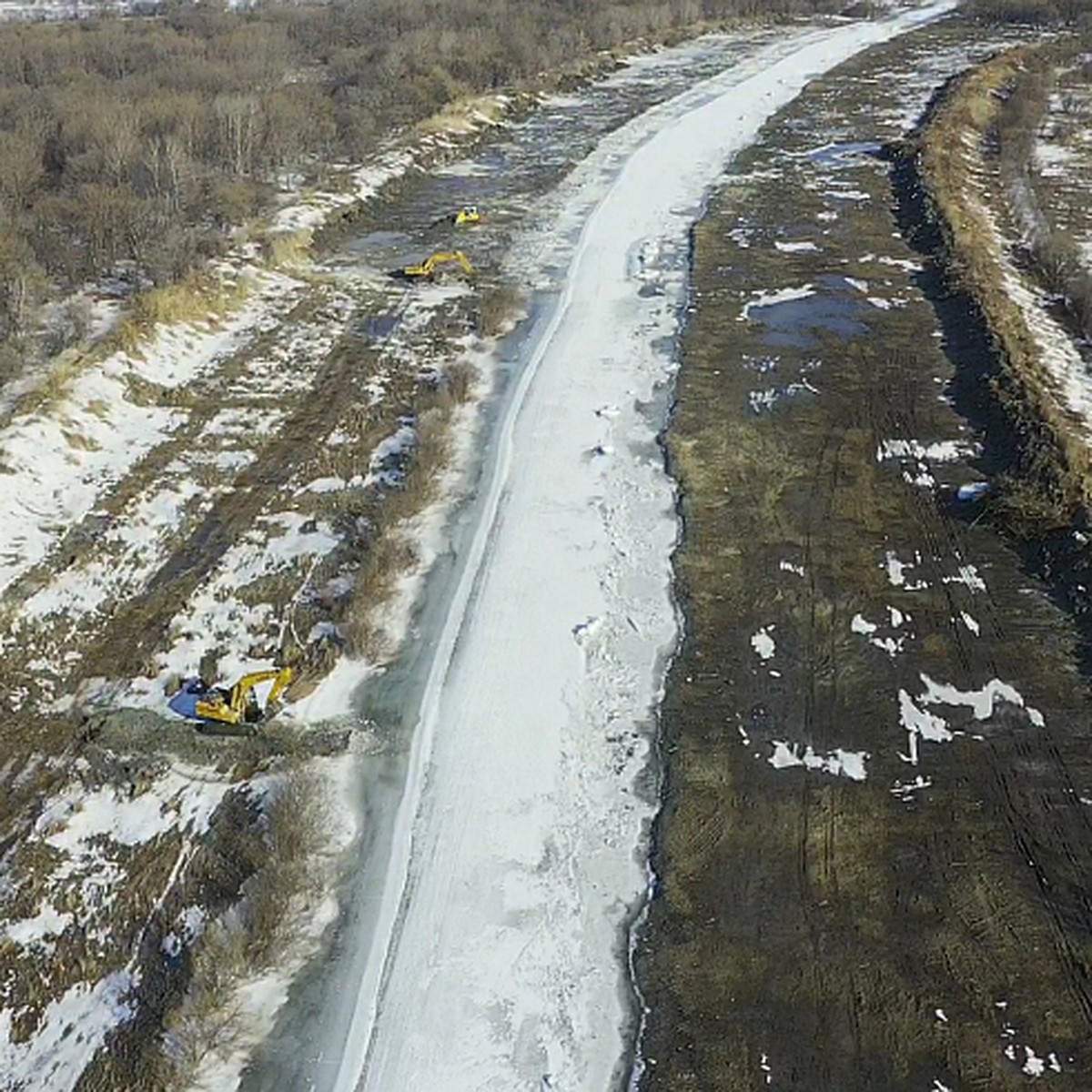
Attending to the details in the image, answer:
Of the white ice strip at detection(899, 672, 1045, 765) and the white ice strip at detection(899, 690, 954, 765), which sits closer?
the white ice strip at detection(899, 690, 954, 765)

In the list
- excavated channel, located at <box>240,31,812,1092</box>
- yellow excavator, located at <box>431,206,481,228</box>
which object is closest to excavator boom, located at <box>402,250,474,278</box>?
excavated channel, located at <box>240,31,812,1092</box>

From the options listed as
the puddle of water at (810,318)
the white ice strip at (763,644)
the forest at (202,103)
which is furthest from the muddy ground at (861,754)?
the forest at (202,103)

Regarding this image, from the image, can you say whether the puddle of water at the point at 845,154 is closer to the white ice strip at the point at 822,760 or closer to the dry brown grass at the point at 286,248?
the dry brown grass at the point at 286,248

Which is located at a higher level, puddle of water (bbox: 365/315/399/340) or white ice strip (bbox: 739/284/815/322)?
puddle of water (bbox: 365/315/399/340)

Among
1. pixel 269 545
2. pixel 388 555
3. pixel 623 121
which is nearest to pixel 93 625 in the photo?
pixel 269 545

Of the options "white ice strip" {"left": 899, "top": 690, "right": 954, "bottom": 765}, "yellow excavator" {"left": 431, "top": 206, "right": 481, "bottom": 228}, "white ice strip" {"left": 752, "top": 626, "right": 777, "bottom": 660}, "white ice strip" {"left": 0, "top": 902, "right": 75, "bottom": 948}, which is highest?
"yellow excavator" {"left": 431, "top": 206, "right": 481, "bottom": 228}

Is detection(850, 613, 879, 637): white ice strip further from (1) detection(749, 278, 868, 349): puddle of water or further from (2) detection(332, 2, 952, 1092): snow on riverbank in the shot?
(1) detection(749, 278, 868, 349): puddle of water

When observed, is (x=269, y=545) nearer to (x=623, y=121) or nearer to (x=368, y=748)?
(x=368, y=748)

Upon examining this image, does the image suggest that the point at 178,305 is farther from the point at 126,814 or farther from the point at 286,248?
the point at 126,814
